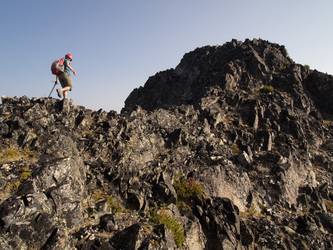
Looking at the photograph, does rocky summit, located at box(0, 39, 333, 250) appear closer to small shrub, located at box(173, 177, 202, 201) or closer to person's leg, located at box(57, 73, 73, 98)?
small shrub, located at box(173, 177, 202, 201)

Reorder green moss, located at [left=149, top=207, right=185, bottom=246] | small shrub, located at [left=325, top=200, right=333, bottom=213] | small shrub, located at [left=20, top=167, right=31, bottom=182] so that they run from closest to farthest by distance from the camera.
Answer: small shrub, located at [left=20, top=167, right=31, bottom=182] < green moss, located at [left=149, top=207, right=185, bottom=246] < small shrub, located at [left=325, top=200, right=333, bottom=213]

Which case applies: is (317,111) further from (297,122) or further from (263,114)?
(263,114)

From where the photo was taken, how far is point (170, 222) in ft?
42.6

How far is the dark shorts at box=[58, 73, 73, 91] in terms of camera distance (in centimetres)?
1611

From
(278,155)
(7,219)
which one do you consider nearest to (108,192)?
(7,219)

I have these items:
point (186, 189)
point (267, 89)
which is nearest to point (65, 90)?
point (186, 189)

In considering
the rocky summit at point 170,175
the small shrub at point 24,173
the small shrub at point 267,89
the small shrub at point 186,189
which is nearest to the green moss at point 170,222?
the rocky summit at point 170,175

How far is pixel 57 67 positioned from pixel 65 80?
1101mm

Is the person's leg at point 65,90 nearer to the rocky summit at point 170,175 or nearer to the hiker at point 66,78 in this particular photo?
the hiker at point 66,78

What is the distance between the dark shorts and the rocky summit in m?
1.73

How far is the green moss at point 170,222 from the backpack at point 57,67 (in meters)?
12.3

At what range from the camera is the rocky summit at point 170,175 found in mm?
10156

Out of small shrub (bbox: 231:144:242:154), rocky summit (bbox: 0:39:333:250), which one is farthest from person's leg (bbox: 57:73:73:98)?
small shrub (bbox: 231:144:242:154)

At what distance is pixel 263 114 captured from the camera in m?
32.0
